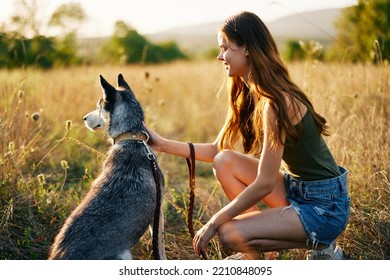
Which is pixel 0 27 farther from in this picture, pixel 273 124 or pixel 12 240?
pixel 273 124

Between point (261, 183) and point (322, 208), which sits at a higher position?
point (261, 183)

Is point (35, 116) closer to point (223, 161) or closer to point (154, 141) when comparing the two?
point (154, 141)

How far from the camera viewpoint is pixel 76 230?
123 inches

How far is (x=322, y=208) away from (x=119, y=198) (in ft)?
4.56

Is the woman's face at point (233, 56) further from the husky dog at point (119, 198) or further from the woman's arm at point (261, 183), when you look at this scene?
the husky dog at point (119, 198)

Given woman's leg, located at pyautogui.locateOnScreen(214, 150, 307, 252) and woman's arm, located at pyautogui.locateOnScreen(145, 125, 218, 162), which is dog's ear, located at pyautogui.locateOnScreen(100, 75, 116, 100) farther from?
woman's leg, located at pyautogui.locateOnScreen(214, 150, 307, 252)

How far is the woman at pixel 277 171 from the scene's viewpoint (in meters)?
3.34

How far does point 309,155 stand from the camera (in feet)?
11.4

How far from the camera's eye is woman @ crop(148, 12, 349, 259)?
3.34 meters

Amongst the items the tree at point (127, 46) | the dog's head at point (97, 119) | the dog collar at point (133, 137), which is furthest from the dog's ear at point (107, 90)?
the tree at point (127, 46)

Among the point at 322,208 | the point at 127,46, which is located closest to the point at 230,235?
the point at 322,208

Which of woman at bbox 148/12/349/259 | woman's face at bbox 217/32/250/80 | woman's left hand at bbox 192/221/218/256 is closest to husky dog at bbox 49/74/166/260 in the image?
woman's left hand at bbox 192/221/218/256
